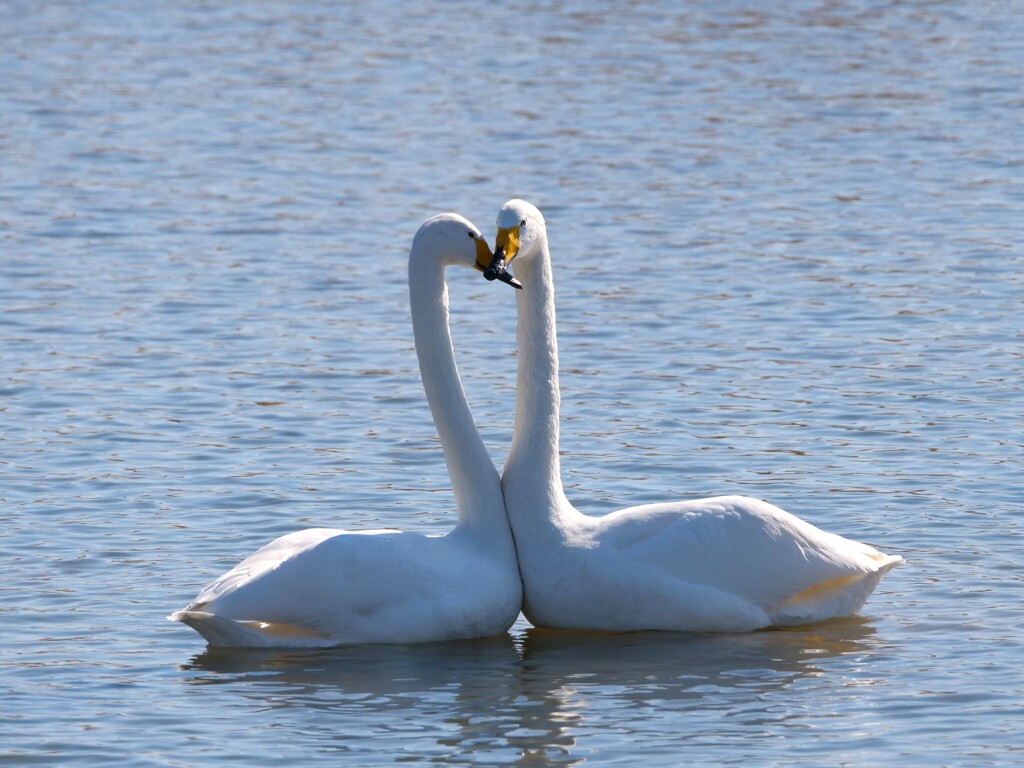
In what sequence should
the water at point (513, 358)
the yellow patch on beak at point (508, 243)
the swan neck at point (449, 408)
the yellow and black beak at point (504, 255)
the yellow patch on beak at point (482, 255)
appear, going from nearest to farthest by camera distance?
the water at point (513, 358) < the yellow and black beak at point (504, 255) < the yellow patch on beak at point (508, 243) < the yellow patch on beak at point (482, 255) < the swan neck at point (449, 408)

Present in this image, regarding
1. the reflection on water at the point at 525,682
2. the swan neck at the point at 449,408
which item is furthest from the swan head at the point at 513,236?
the reflection on water at the point at 525,682

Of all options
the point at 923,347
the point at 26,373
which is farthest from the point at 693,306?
the point at 26,373

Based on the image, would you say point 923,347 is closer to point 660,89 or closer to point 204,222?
point 204,222

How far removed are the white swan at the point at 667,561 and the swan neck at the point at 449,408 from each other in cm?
14

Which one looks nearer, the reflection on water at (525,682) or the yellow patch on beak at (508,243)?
the reflection on water at (525,682)

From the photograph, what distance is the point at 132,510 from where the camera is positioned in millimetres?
11438

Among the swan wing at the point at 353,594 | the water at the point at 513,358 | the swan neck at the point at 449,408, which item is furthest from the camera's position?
the swan neck at the point at 449,408

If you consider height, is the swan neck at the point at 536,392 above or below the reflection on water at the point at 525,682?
above

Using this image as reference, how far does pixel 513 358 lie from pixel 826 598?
17.0 feet

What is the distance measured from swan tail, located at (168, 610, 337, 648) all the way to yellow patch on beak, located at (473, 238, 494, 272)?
1.80m

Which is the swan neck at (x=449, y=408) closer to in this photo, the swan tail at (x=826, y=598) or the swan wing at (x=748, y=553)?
the swan wing at (x=748, y=553)

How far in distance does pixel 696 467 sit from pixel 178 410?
11.3 ft

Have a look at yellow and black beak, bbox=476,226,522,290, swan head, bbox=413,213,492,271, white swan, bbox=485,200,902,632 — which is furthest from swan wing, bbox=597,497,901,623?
swan head, bbox=413,213,492,271

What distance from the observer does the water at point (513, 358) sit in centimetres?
870
